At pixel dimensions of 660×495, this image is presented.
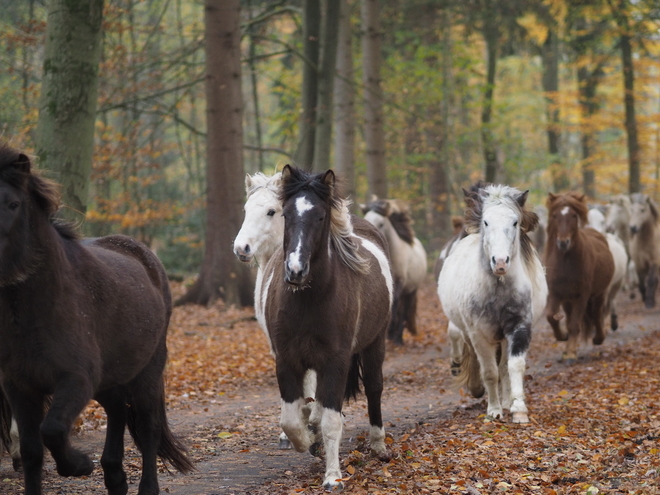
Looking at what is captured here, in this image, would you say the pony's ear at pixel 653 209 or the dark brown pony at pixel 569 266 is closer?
the dark brown pony at pixel 569 266

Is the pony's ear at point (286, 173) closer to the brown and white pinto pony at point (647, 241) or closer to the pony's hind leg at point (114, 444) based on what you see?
the pony's hind leg at point (114, 444)

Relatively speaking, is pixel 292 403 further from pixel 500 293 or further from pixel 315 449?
pixel 500 293

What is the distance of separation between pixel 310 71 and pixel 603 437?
14583 millimetres

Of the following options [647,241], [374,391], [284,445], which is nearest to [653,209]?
[647,241]

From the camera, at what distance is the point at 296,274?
5172 mm

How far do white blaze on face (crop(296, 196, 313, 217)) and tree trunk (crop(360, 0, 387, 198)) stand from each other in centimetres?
1413

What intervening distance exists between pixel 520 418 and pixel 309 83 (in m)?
13.6

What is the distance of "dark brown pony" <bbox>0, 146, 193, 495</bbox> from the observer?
4191 millimetres

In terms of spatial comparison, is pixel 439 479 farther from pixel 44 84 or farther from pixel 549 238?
pixel 549 238

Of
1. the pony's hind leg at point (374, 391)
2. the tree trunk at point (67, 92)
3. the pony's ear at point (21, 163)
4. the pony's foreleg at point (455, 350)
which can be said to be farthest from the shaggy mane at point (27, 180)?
the pony's foreleg at point (455, 350)

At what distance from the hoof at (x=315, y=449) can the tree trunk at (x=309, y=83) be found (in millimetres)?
12570

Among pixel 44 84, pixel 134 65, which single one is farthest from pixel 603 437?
pixel 134 65

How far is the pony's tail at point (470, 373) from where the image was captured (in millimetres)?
8719

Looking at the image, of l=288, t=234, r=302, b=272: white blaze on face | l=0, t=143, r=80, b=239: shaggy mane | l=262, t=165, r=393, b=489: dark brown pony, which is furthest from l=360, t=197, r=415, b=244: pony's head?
l=0, t=143, r=80, b=239: shaggy mane
